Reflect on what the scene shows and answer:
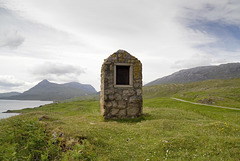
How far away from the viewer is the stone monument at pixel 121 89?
1484 cm

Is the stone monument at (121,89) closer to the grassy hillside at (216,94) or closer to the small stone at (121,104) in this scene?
the small stone at (121,104)

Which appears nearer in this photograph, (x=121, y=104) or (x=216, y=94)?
(x=121, y=104)

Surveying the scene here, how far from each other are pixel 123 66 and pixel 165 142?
30.4 ft

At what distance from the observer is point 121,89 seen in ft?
49.5

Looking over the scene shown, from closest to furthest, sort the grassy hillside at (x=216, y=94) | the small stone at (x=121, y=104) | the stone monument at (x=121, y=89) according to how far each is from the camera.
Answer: the stone monument at (x=121, y=89), the small stone at (x=121, y=104), the grassy hillside at (x=216, y=94)

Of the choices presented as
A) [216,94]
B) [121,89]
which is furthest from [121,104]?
[216,94]

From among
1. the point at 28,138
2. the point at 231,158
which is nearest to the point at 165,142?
the point at 231,158

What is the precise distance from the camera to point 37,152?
22.0 feet

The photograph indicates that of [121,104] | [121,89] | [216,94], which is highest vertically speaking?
[121,89]

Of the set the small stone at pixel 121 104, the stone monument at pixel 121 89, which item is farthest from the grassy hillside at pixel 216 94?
the small stone at pixel 121 104

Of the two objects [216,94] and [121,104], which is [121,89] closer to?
[121,104]

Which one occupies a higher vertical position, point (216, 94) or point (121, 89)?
point (121, 89)

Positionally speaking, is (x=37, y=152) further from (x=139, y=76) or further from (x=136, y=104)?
(x=139, y=76)

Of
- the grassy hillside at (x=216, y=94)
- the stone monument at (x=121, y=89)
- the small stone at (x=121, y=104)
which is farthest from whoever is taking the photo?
the grassy hillside at (x=216, y=94)
